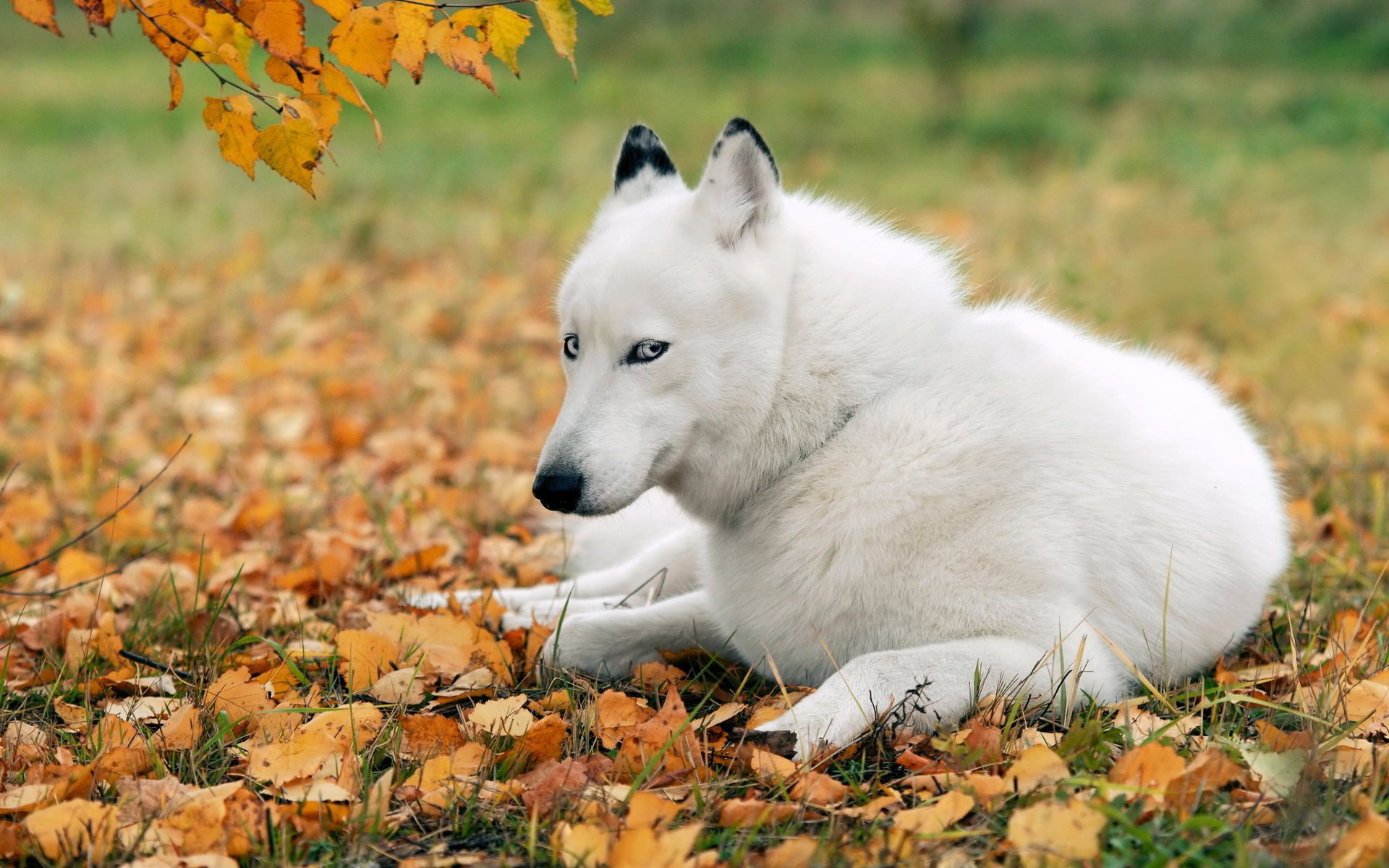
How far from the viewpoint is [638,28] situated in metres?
19.8

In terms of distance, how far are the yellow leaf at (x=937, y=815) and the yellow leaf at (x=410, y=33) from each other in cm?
186

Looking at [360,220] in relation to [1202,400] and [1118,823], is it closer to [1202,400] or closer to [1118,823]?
[1202,400]

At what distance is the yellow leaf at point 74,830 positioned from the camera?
208 cm

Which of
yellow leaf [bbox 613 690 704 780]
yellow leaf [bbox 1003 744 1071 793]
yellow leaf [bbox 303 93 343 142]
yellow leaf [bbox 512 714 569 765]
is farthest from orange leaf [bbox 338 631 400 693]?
yellow leaf [bbox 1003 744 1071 793]

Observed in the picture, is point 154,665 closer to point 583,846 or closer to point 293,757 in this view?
point 293,757

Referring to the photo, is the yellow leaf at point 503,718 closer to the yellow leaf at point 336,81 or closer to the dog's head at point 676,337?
the dog's head at point 676,337

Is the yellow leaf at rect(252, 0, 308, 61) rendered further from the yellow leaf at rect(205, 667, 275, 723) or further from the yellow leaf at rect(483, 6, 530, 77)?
the yellow leaf at rect(205, 667, 275, 723)

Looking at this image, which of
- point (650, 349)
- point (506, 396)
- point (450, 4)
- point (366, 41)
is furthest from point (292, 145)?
point (506, 396)

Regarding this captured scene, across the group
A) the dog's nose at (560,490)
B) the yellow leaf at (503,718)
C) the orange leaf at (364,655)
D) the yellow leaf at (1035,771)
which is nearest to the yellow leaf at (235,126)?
the dog's nose at (560,490)

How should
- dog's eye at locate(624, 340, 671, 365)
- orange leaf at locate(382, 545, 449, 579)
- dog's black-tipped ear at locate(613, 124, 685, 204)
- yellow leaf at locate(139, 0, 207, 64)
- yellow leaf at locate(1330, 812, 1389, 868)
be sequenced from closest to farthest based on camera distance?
yellow leaf at locate(1330, 812, 1389, 868) < yellow leaf at locate(139, 0, 207, 64) < dog's eye at locate(624, 340, 671, 365) < dog's black-tipped ear at locate(613, 124, 685, 204) < orange leaf at locate(382, 545, 449, 579)

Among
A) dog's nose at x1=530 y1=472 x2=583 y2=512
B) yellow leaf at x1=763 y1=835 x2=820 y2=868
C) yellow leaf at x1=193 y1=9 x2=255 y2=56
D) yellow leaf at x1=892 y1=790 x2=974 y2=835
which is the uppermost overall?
yellow leaf at x1=193 y1=9 x2=255 y2=56

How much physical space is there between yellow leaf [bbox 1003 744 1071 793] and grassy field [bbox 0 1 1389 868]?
0.03 metres

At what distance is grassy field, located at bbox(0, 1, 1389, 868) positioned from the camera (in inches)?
87.9

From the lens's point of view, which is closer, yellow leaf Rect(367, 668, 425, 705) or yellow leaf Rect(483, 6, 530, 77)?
yellow leaf Rect(483, 6, 530, 77)
